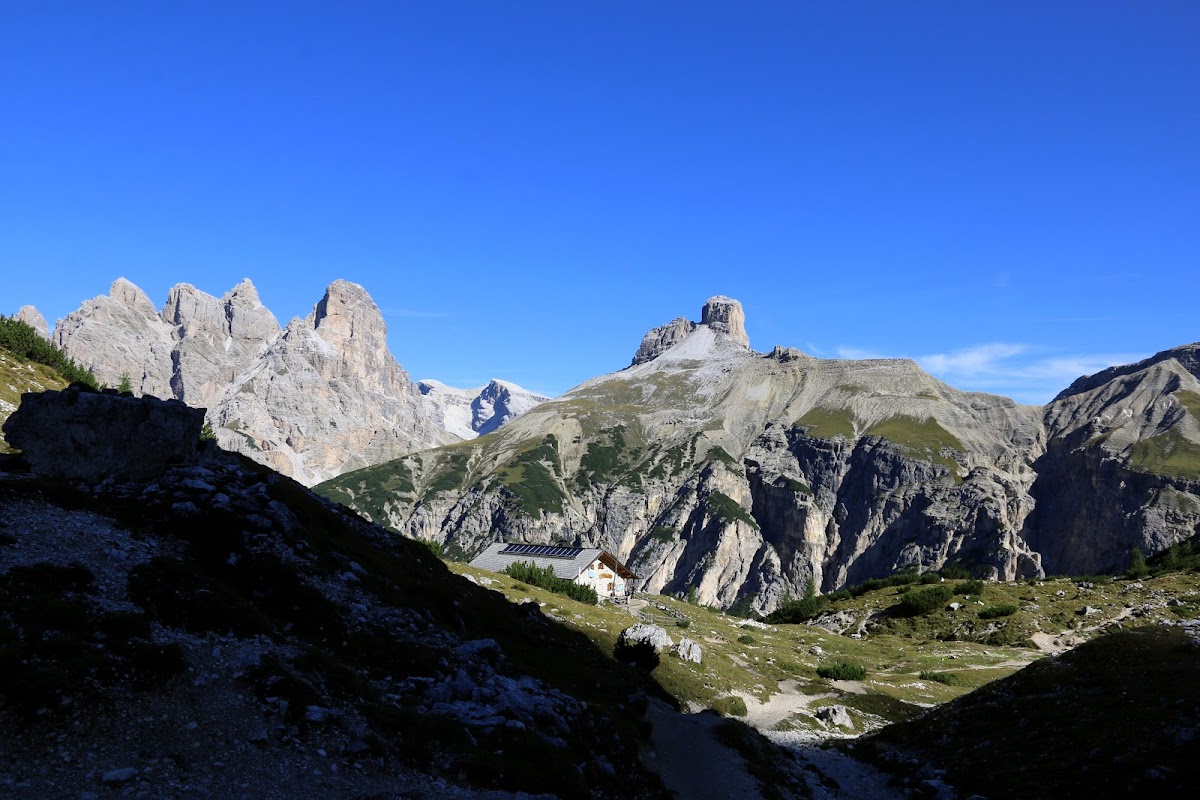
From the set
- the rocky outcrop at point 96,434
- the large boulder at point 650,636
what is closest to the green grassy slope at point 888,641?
the large boulder at point 650,636

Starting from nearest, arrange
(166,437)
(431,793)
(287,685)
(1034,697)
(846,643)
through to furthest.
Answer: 1. (431,793)
2. (287,685)
3. (166,437)
4. (1034,697)
5. (846,643)

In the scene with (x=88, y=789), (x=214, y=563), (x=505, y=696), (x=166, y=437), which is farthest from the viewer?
(x=166, y=437)

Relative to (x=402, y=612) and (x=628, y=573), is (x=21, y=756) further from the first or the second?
(x=628, y=573)

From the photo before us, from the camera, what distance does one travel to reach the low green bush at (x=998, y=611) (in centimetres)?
7562

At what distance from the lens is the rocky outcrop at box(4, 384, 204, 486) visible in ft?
92.2

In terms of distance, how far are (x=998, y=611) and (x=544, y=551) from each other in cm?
6212

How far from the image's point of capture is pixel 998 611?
76.0 metres

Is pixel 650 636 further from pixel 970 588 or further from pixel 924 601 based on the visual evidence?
pixel 970 588

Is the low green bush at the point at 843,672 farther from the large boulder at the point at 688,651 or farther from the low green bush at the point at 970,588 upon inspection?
the low green bush at the point at 970,588

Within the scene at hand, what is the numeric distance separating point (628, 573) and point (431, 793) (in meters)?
90.4

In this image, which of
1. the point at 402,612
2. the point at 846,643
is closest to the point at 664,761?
the point at 402,612

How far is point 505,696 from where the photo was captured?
77.3 ft

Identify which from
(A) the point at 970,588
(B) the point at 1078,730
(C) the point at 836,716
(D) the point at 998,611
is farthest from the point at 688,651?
(A) the point at 970,588

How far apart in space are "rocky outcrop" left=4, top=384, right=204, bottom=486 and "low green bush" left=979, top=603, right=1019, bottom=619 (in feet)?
254
